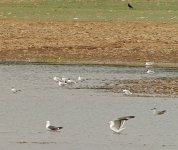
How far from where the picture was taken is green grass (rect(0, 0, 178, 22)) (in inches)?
1298

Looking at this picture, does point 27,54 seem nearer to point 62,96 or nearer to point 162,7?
point 62,96

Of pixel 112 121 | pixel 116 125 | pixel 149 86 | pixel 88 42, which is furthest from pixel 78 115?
pixel 88 42

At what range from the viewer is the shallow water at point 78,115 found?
14195 millimetres

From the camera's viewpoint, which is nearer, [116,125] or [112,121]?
[116,125]

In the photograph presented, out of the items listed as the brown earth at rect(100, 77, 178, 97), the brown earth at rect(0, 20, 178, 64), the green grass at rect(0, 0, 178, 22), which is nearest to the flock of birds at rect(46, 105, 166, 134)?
the brown earth at rect(100, 77, 178, 97)

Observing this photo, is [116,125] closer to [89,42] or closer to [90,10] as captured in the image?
[89,42]

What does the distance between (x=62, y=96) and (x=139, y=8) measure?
18.9 metres

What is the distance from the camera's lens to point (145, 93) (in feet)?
63.8

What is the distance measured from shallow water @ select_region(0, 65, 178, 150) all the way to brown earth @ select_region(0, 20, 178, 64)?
3.66 metres

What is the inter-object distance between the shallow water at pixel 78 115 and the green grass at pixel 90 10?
33.0 ft

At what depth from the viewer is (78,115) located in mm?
16484

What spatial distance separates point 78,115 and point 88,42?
38.4 feet

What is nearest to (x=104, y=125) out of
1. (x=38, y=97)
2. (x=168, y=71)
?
(x=38, y=97)

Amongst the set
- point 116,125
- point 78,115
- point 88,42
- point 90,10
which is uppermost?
point 90,10
